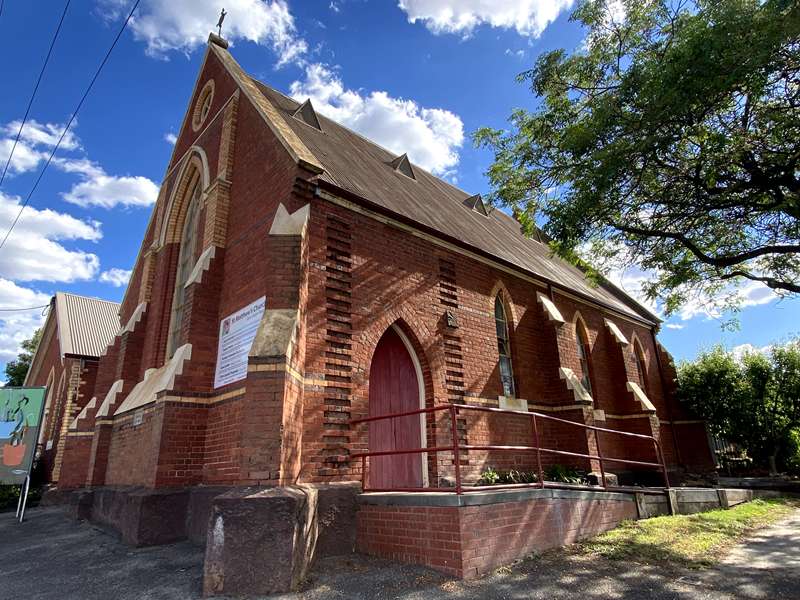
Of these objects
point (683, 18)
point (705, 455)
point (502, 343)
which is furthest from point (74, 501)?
point (705, 455)

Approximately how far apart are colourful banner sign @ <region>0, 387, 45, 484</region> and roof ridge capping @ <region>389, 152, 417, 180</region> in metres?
12.0

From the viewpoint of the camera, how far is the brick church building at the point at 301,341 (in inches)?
290

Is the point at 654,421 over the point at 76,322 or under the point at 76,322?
under

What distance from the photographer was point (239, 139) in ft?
35.8

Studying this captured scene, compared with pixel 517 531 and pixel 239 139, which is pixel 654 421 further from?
pixel 239 139

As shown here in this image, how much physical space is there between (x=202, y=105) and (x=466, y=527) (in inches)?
516

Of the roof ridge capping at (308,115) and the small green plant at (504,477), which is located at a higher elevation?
the roof ridge capping at (308,115)

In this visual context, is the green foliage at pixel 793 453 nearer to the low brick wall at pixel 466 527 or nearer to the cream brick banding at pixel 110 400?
the low brick wall at pixel 466 527

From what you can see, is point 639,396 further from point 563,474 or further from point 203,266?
point 203,266

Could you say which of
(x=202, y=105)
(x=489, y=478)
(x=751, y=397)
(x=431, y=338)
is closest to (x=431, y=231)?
(x=431, y=338)

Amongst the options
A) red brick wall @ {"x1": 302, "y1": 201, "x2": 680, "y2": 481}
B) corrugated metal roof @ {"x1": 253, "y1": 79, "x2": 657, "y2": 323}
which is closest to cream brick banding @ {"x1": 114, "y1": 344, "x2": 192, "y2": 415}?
red brick wall @ {"x1": 302, "y1": 201, "x2": 680, "y2": 481}

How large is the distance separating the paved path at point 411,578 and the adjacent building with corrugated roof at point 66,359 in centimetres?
946

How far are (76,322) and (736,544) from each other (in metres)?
24.4

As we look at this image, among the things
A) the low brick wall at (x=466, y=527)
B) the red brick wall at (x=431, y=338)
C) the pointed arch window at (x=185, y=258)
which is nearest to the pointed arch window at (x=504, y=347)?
the red brick wall at (x=431, y=338)
